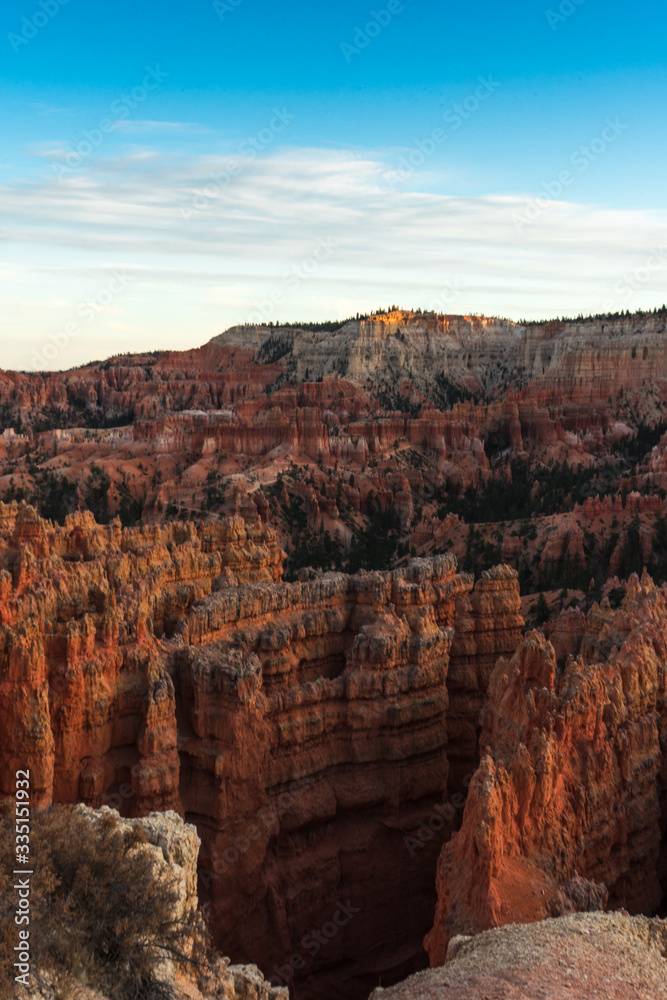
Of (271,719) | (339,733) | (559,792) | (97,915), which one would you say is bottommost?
(339,733)

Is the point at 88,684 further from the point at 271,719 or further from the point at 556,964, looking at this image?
the point at 556,964

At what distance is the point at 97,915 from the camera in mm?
8773

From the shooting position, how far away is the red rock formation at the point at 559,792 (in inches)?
502

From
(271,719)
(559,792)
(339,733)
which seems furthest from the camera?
(339,733)

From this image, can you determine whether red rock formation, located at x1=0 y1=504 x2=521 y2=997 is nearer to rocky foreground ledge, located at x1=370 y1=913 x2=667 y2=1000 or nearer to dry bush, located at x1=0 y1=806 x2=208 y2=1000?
dry bush, located at x1=0 y1=806 x2=208 y2=1000

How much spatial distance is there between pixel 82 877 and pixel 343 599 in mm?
12203

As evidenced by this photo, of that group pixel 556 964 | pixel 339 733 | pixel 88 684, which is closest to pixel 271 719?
pixel 339 733

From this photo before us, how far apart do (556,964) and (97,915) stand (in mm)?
4816

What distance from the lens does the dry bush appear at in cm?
805

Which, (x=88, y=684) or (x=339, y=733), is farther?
(x=339, y=733)

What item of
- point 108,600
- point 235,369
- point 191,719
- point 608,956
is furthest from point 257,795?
point 235,369

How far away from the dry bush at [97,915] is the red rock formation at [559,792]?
15.1 ft

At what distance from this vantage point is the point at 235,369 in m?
156

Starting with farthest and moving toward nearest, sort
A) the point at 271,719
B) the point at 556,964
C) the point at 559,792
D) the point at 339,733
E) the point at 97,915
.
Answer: the point at 339,733 → the point at 271,719 → the point at 559,792 → the point at 556,964 → the point at 97,915
